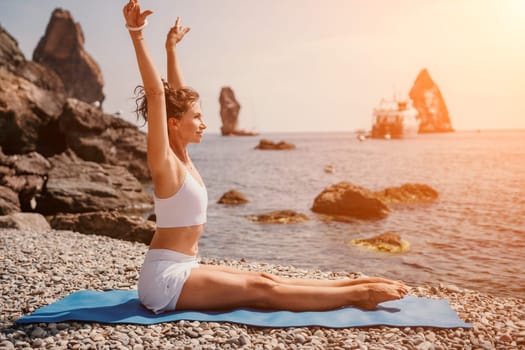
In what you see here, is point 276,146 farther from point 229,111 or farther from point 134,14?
point 134,14

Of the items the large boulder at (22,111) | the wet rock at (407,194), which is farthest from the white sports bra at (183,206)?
the large boulder at (22,111)

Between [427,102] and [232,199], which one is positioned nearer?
[232,199]

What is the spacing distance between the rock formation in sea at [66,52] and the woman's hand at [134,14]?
8882 cm

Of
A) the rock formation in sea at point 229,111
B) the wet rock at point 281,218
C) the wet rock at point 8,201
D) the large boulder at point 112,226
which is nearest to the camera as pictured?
the large boulder at point 112,226

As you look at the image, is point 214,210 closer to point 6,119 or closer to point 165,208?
point 6,119

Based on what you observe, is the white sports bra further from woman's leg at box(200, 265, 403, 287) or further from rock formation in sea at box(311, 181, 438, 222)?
rock formation in sea at box(311, 181, 438, 222)

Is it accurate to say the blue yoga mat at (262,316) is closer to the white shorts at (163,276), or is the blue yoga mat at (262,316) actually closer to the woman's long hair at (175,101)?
the white shorts at (163,276)

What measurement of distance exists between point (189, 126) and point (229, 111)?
14889 centimetres

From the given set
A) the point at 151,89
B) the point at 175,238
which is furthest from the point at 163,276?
the point at 151,89

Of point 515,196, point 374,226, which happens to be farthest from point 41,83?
point 515,196

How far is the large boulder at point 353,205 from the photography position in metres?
17.4

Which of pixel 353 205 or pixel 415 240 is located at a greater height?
pixel 353 205

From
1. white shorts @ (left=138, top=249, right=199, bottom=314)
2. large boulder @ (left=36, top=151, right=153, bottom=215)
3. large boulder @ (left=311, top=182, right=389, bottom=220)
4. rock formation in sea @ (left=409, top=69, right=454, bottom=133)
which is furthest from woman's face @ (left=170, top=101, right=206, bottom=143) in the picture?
rock formation in sea @ (left=409, top=69, right=454, bottom=133)

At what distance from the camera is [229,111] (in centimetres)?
15188
